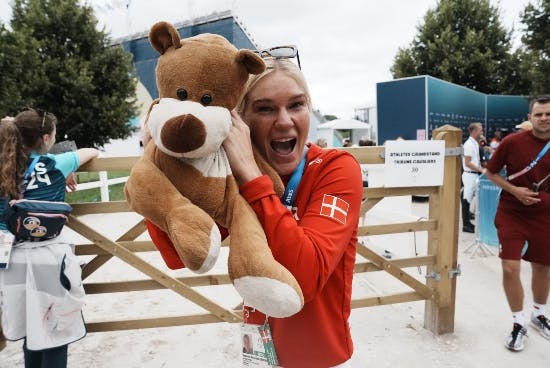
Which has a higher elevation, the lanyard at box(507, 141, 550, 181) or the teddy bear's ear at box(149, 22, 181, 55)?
the teddy bear's ear at box(149, 22, 181, 55)

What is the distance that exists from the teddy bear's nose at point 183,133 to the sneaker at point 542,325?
379 centimetres

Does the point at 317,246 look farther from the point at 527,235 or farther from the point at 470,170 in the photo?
the point at 470,170

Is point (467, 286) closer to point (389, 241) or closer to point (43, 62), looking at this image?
point (389, 241)

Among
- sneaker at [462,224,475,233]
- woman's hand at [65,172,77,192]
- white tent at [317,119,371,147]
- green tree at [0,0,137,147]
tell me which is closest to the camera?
woman's hand at [65,172,77,192]

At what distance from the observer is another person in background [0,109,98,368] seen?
2199 millimetres

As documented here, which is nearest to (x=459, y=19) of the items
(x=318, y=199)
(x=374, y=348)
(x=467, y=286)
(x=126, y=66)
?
(x=126, y=66)

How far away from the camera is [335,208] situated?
3.68 feet

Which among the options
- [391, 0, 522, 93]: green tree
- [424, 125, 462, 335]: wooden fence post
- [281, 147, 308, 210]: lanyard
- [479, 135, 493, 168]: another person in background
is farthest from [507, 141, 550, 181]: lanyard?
[391, 0, 522, 93]: green tree

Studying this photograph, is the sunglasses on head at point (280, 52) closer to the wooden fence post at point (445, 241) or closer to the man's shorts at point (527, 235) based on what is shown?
the wooden fence post at point (445, 241)

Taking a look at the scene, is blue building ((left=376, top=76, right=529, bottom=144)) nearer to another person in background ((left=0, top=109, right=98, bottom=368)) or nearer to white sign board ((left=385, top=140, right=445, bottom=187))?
white sign board ((left=385, top=140, right=445, bottom=187))

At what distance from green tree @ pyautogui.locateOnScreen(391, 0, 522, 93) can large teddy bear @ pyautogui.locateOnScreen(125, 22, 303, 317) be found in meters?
19.2

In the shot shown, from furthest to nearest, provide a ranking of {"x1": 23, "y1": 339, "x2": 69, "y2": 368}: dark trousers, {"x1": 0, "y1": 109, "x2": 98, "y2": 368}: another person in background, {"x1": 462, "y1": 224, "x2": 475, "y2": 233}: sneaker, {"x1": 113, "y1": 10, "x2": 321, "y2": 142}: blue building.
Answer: {"x1": 113, "y1": 10, "x2": 321, "y2": 142}: blue building
{"x1": 462, "y1": 224, "x2": 475, "y2": 233}: sneaker
{"x1": 23, "y1": 339, "x2": 69, "y2": 368}: dark trousers
{"x1": 0, "y1": 109, "x2": 98, "y2": 368}: another person in background

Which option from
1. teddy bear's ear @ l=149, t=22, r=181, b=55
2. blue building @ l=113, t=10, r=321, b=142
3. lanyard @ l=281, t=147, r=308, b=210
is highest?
blue building @ l=113, t=10, r=321, b=142

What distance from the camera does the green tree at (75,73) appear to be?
1360 cm
